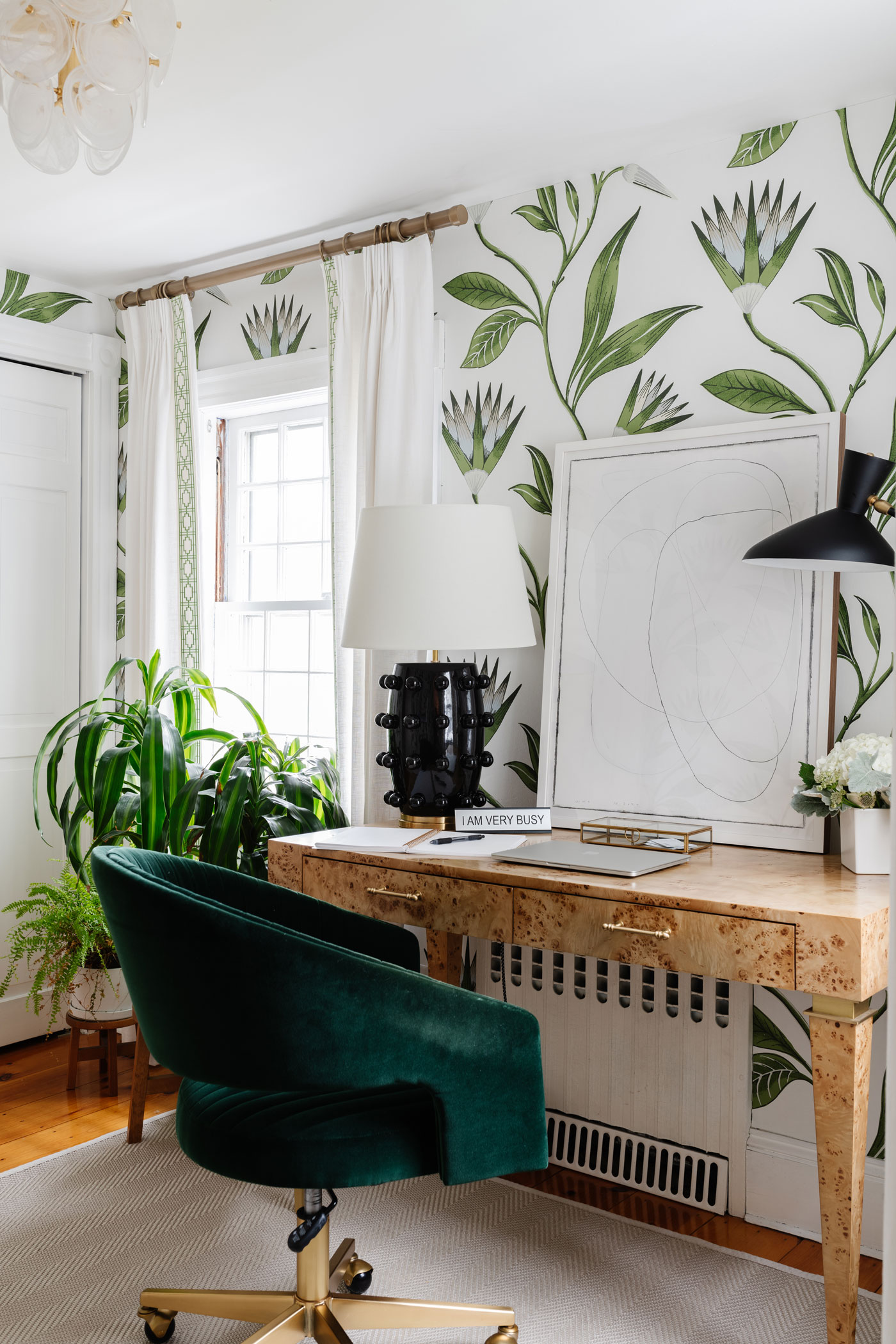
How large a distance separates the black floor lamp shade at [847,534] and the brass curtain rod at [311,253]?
1.30m

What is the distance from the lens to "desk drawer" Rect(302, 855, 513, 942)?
7.01ft

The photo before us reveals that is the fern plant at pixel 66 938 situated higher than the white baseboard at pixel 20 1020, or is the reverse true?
the fern plant at pixel 66 938

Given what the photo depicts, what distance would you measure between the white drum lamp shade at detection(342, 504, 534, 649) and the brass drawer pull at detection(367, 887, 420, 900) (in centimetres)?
52

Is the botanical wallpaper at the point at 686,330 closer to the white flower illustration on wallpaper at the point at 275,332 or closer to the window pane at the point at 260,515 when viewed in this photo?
the white flower illustration on wallpaper at the point at 275,332

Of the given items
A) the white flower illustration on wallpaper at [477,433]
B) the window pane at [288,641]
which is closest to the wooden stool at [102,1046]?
the window pane at [288,641]

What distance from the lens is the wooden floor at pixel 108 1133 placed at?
2.29 m

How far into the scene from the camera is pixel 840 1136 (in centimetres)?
177

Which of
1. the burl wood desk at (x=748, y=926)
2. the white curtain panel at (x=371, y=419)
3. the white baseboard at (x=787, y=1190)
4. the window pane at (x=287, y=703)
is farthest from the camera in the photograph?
the window pane at (x=287, y=703)

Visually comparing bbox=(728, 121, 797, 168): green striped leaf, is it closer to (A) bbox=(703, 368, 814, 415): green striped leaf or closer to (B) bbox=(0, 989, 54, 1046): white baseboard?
(A) bbox=(703, 368, 814, 415): green striped leaf

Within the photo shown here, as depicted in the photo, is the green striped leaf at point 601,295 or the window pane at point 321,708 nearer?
the green striped leaf at point 601,295

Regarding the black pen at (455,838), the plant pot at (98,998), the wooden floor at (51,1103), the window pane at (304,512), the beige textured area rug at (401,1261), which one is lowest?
the wooden floor at (51,1103)


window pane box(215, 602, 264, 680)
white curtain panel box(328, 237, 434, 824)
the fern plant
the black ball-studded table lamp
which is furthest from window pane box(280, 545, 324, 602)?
the fern plant

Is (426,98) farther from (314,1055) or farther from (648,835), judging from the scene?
(314,1055)

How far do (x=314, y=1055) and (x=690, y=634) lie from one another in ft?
4.44
